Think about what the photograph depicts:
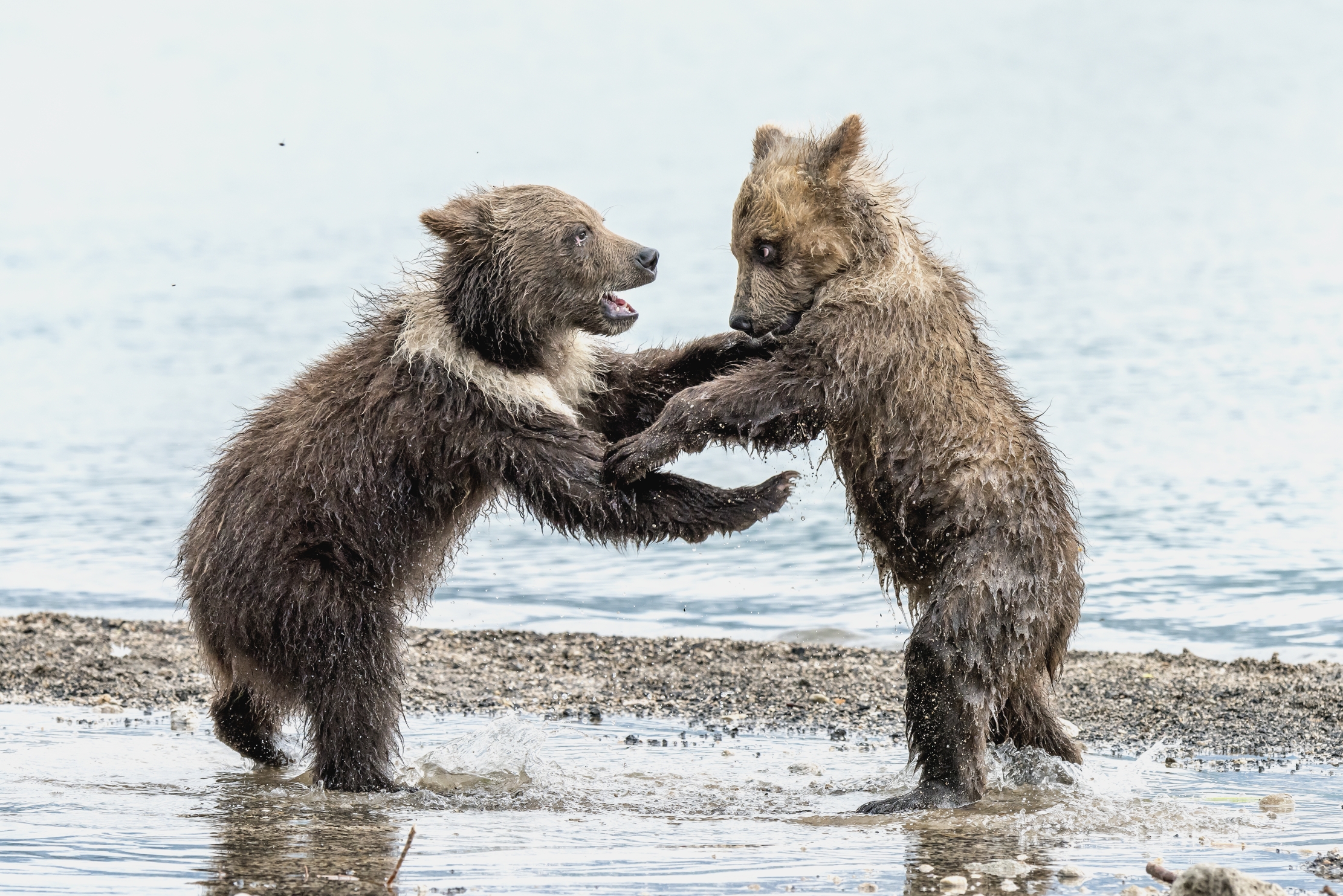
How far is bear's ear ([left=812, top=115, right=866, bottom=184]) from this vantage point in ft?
23.1

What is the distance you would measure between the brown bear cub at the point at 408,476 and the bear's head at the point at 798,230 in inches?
18.3

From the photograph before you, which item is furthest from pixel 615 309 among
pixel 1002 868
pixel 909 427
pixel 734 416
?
pixel 1002 868

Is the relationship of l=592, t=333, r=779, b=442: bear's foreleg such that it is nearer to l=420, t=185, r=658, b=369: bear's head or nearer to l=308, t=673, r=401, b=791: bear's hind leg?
l=420, t=185, r=658, b=369: bear's head

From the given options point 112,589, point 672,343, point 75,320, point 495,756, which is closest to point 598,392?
point 672,343

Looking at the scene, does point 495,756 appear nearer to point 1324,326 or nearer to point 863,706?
point 863,706

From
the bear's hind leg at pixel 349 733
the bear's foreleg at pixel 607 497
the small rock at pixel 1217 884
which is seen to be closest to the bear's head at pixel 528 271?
the bear's foreleg at pixel 607 497

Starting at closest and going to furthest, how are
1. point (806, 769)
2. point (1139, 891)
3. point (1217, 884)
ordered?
point (1217, 884) < point (1139, 891) < point (806, 769)

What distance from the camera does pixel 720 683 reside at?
9531 millimetres

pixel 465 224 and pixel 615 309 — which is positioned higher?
pixel 465 224

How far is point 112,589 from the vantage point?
1232 centimetres

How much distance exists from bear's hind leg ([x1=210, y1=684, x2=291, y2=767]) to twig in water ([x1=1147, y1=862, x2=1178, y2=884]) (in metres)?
4.11

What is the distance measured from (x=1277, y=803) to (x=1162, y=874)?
184 cm

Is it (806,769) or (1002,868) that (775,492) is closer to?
(806,769)

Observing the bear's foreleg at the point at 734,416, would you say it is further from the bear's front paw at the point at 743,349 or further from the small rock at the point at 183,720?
the small rock at the point at 183,720
